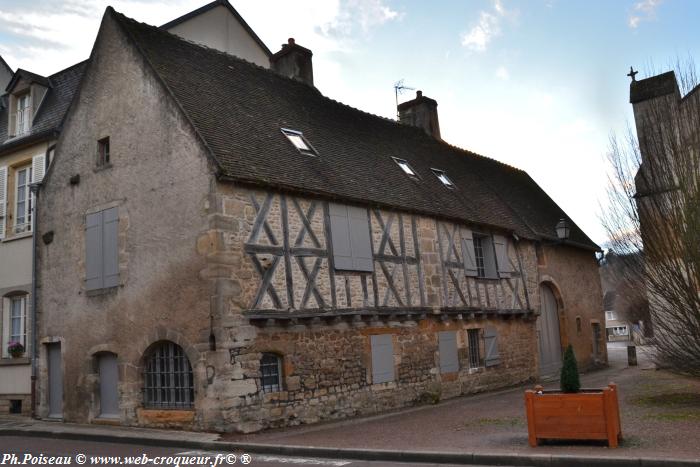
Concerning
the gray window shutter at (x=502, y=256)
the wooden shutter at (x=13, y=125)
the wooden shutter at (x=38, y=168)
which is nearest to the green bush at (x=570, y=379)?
the gray window shutter at (x=502, y=256)

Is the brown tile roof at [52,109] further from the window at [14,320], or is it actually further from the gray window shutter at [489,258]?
the gray window shutter at [489,258]

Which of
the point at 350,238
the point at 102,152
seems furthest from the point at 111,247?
the point at 350,238

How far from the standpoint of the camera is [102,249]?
12570 mm

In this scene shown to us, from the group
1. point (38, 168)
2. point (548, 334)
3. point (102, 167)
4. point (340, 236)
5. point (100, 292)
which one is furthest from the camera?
point (548, 334)

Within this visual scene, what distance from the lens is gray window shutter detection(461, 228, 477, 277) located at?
15945 millimetres

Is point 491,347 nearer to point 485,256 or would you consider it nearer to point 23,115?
point 485,256

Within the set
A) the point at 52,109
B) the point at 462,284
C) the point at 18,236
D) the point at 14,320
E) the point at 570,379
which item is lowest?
the point at 570,379

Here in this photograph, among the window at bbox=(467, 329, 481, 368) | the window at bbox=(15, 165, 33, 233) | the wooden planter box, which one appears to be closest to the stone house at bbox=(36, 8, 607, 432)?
the window at bbox=(467, 329, 481, 368)

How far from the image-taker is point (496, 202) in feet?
63.4

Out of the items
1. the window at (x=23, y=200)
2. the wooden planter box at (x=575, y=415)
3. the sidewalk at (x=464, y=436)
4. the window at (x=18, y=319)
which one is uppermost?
the window at (x=23, y=200)

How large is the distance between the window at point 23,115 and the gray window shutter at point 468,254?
10813 millimetres

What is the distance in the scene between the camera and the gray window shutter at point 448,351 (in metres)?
14.9

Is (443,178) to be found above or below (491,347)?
above

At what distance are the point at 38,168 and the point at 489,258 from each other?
11057 mm
